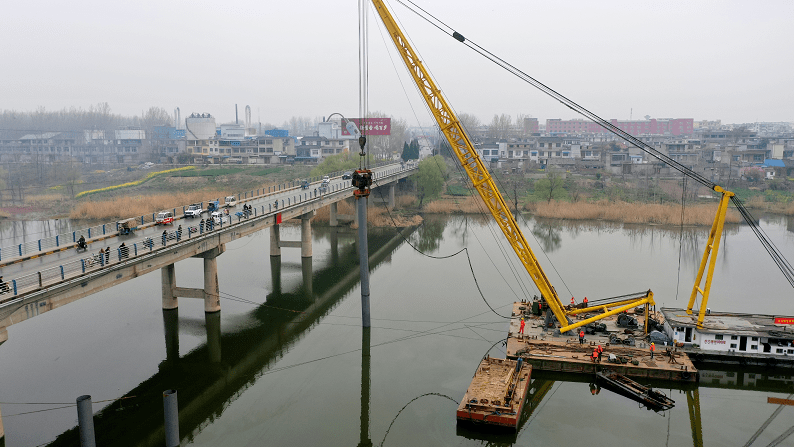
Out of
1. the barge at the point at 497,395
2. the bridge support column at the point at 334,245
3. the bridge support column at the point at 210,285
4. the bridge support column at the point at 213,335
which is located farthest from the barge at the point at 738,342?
the bridge support column at the point at 334,245

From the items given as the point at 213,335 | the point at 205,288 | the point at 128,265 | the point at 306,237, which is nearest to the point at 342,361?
the point at 213,335

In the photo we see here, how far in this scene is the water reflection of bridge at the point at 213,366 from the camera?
2362 cm

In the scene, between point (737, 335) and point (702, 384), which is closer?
point (702, 384)

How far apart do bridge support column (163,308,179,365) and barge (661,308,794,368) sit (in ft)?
90.9

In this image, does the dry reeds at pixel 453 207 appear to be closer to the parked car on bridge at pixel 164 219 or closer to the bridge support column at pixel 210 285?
the parked car on bridge at pixel 164 219

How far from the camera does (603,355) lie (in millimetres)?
29359

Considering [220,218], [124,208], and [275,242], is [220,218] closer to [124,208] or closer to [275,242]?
[275,242]

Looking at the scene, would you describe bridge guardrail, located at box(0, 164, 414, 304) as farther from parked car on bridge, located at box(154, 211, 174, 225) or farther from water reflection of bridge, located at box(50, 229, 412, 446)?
water reflection of bridge, located at box(50, 229, 412, 446)

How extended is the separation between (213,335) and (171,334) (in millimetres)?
2549

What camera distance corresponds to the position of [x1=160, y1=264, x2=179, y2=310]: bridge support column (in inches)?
1457

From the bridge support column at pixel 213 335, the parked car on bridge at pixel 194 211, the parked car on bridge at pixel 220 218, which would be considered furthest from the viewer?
the parked car on bridge at pixel 194 211

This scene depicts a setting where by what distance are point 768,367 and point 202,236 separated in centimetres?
3336

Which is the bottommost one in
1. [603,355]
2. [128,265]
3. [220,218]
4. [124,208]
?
[603,355]

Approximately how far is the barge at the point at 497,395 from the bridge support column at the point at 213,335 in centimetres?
1474
